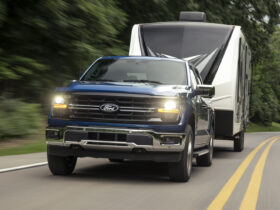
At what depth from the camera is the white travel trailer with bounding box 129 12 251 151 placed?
48.0 ft

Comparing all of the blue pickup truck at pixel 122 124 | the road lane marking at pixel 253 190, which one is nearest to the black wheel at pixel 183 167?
the blue pickup truck at pixel 122 124

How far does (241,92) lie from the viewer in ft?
53.9

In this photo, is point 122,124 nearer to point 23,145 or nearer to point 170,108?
point 170,108

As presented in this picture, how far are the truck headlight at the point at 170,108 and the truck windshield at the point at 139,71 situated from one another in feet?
3.55

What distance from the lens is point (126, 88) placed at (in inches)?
365

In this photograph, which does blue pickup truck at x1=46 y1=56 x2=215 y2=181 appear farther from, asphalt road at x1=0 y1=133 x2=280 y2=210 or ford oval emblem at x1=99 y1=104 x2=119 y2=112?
asphalt road at x1=0 y1=133 x2=280 y2=210

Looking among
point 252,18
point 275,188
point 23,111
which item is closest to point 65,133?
point 275,188

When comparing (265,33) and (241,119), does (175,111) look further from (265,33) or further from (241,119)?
(265,33)

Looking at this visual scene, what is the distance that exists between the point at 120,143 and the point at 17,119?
7.81 m

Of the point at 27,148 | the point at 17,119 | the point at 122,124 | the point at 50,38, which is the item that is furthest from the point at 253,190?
the point at 50,38

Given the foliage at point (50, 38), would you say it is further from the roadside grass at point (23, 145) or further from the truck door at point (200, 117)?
the truck door at point (200, 117)

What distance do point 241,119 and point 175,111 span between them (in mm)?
8172

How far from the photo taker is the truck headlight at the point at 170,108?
911 centimetres

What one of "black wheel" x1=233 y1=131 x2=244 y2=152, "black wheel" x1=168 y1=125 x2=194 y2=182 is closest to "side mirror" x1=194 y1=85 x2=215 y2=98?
"black wheel" x1=168 y1=125 x2=194 y2=182
